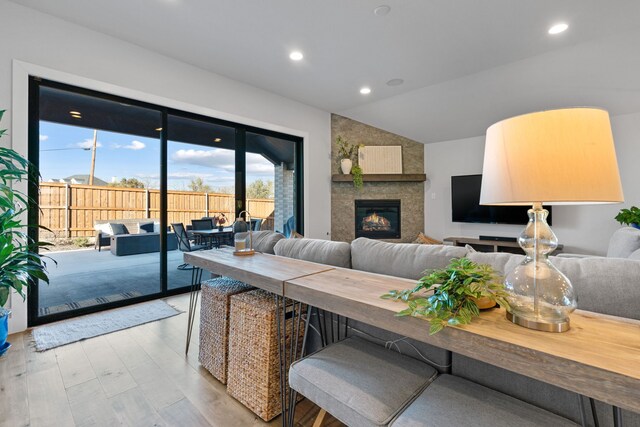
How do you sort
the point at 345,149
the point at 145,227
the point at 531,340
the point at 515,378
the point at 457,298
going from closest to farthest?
the point at 531,340 → the point at 457,298 → the point at 515,378 → the point at 145,227 → the point at 345,149

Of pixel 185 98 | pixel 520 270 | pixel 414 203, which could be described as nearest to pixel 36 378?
pixel 520 270

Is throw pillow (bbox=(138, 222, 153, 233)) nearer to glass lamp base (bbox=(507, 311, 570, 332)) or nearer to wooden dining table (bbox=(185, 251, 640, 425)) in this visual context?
wooden dining table (bbox=(185, 251, 640, 425))

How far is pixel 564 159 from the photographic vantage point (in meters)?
0.74

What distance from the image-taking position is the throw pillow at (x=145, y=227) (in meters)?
3.73

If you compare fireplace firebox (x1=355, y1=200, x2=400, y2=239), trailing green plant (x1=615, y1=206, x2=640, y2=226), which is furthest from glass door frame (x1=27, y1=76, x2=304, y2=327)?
trailing green plant (x1=615, y1=206, x2=640, y2=226)

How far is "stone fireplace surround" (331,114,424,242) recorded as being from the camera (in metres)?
5.51

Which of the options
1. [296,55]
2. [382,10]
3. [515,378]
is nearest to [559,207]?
[382,10]

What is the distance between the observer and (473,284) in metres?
0.89

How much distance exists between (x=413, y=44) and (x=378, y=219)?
10.7 ft

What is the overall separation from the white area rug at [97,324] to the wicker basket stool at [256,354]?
1.59 metres

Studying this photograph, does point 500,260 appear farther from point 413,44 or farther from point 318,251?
point 413,44

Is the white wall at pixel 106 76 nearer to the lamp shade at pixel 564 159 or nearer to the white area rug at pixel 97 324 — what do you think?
the white area rug at pixel 97 324

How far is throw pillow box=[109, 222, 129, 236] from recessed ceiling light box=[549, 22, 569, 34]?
522 centimetres

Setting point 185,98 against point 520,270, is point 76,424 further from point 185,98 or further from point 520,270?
point 185,98
